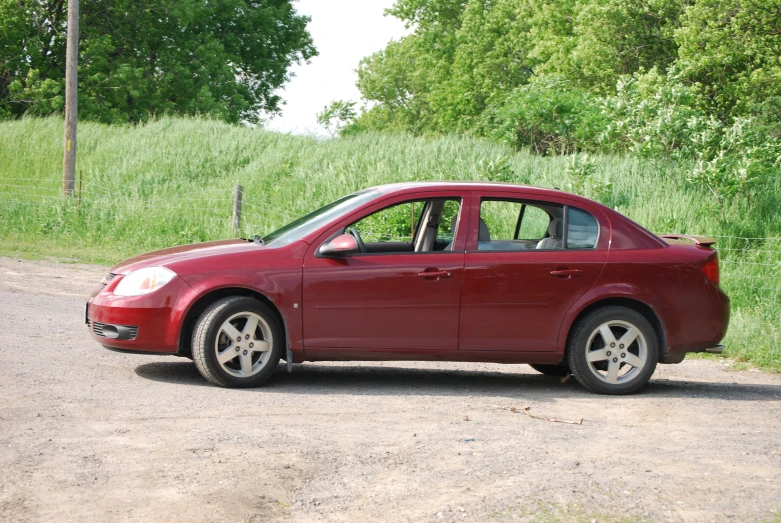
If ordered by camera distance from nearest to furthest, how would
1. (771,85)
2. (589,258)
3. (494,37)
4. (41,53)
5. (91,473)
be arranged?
(91,473)
(589,258)
(771,85)
(41,53)
(494,37)

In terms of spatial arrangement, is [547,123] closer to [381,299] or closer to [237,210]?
[237,210]

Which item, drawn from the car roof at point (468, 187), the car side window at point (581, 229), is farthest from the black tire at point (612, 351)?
the car roof at point (468, 187)

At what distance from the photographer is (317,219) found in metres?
8.51

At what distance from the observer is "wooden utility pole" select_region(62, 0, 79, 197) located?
2420 centimetres

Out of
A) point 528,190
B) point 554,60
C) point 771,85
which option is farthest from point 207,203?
point 554,60

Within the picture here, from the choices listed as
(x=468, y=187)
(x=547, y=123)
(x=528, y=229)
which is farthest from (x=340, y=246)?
(x=547, y=123)

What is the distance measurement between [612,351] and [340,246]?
2.40 metres

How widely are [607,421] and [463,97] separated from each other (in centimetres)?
5578

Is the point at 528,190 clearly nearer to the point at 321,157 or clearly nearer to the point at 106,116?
the point at 321,157

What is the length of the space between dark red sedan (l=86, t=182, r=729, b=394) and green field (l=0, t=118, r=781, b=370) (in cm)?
271

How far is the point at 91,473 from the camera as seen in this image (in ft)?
17.7

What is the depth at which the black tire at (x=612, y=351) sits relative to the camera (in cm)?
835

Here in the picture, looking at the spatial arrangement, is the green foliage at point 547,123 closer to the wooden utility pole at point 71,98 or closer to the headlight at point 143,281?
the wooden utility pole at point 71,98

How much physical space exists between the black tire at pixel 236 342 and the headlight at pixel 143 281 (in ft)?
1.42
